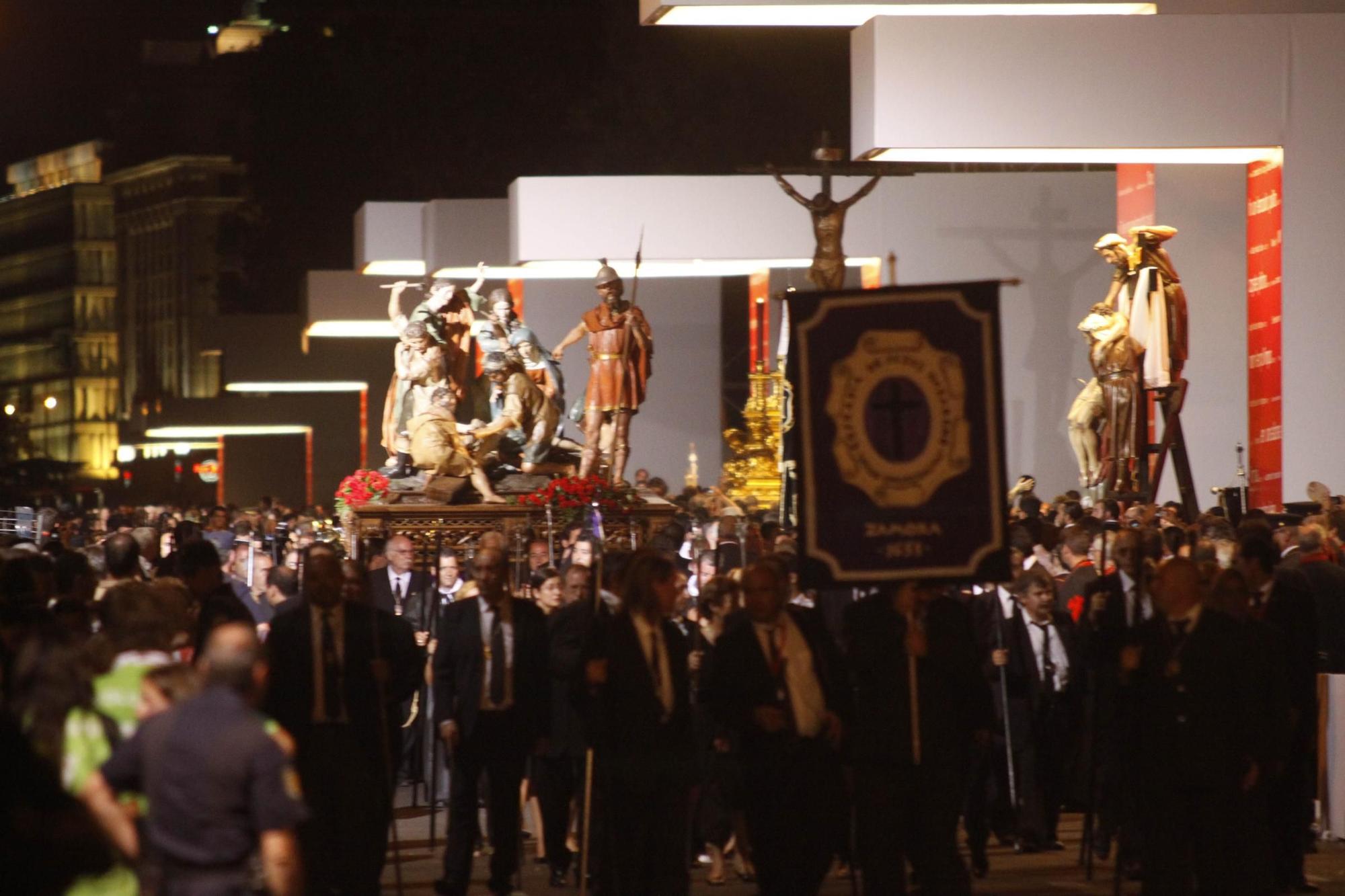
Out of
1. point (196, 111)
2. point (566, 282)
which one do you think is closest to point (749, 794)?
point (566, 282)

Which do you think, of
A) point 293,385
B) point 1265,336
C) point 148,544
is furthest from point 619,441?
point 293,385

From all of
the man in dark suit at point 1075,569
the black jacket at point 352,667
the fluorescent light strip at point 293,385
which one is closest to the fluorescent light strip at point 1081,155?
the man in dark suit at point 1075,569

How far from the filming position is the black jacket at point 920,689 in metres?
8.21

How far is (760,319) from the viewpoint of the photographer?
28.0m

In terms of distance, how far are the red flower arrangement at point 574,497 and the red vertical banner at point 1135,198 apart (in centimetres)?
527

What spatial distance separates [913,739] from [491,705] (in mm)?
2095

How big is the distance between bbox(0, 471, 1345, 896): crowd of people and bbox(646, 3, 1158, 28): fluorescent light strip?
717 cm

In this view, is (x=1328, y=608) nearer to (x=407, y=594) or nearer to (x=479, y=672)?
(x=479, y=672)

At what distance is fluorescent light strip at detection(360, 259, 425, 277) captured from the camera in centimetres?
3095

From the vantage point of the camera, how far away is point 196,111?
98000 millimetres

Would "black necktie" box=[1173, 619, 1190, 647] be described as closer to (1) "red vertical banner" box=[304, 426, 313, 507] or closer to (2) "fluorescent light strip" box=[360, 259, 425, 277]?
(2) "fluorescent light strip" box=[360, 259, 425, 277]

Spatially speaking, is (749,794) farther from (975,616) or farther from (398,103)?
(398,103)

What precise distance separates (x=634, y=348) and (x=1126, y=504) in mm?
6586

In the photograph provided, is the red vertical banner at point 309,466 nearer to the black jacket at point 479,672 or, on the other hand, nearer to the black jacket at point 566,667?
the black jacket at point 566,667
